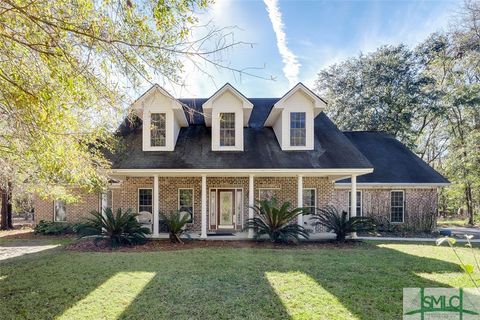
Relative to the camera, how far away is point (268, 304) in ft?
15.8

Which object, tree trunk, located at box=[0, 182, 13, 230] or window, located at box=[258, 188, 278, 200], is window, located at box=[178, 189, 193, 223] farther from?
tree trunk, located at box=[0, 182, 13, 230]

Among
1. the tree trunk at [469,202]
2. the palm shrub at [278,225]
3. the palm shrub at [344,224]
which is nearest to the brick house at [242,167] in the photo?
the palm shrub at [344,224]

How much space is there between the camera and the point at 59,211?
15.3 meters

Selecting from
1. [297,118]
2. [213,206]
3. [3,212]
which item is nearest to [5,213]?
[3,212]

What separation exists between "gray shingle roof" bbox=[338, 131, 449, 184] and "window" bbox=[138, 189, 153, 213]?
9.94 m

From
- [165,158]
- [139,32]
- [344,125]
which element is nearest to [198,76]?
[139,32]

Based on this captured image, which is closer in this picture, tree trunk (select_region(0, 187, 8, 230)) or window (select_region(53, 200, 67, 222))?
window (select_region(53, 200, 67, 222))

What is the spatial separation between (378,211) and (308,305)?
479 inches

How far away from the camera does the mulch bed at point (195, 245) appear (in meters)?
9.83

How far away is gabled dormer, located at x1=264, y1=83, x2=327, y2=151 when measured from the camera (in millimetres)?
12297

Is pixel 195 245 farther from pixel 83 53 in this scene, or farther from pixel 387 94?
pixel 387 94

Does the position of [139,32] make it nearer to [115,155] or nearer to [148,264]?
[148,264]

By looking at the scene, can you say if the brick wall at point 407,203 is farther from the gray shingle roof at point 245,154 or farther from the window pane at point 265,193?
the window pane at point 265,193
